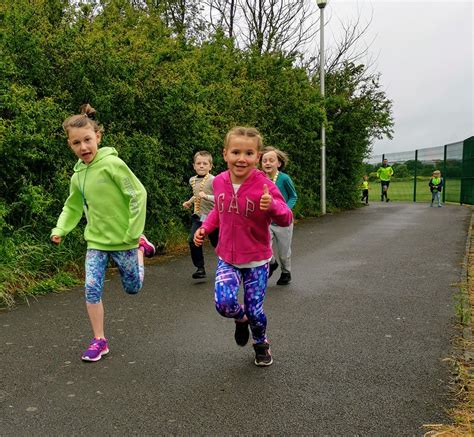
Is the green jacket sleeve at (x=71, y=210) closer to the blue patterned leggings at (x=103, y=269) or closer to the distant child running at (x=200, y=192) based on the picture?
the blue patterned leggings at (x=103, y=269)

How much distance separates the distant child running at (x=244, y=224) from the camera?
3.59 m

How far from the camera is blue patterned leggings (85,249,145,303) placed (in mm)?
3988

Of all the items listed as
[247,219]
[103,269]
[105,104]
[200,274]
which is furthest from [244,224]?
[105,104]

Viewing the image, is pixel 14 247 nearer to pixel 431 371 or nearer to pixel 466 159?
pixel 431 371

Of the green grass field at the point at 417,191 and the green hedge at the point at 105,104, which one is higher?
the green hedge at the point at 105,104

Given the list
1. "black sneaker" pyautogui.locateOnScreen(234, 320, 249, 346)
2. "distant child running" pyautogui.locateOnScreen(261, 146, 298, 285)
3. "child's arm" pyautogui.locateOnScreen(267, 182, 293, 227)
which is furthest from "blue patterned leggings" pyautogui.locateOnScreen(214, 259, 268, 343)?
"distant child running" pyautogui.locateOnScreen(261, 146, 298, 285)

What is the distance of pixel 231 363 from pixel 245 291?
2.05ft

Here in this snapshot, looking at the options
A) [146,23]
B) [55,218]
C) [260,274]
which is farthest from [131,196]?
[146,23]

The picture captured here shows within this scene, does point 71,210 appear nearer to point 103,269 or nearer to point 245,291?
point 103,269

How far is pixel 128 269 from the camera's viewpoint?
4.15 metres

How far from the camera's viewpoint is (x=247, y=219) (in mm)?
3648

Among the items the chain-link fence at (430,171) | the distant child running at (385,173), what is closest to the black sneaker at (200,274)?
the chain-link fence at (430,171)

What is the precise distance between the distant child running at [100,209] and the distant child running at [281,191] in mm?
2518

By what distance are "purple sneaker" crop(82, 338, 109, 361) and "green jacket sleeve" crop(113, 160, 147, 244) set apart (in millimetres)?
876
